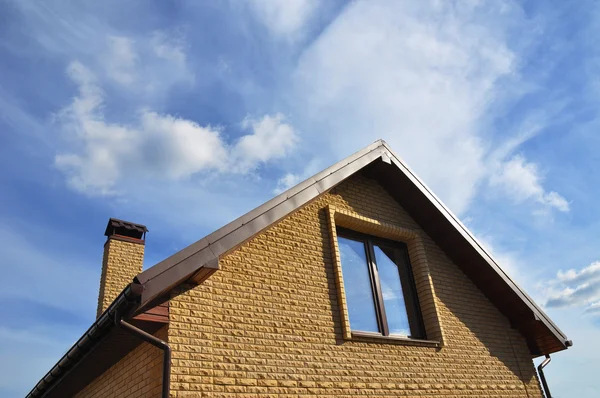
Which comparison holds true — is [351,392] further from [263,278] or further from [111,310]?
[111,310]

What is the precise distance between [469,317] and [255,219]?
461 cm

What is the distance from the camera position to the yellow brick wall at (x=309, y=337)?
5.20 meters

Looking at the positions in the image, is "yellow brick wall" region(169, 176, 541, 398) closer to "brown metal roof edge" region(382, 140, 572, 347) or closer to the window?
the window

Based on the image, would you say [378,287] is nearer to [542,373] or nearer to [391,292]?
[391,292]

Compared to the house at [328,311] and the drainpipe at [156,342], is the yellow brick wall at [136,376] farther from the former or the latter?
the drainpipe at [156,342]

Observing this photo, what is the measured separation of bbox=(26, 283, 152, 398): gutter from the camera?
4.50m

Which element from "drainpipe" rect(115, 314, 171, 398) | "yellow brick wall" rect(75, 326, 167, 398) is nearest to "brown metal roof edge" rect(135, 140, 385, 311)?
"drainpipe" rect(115, 314, 171, 398)

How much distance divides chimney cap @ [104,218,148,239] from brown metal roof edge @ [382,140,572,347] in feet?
21.0

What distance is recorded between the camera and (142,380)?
514 centimetres

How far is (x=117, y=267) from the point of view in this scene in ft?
34.4

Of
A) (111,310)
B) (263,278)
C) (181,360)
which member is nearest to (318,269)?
(263,278)

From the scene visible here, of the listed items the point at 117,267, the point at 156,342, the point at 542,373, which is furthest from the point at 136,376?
the point at 542,373

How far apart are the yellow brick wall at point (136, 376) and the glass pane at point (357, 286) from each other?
2.89 m

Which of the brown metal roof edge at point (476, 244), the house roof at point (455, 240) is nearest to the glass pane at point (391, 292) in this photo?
the house roof at point (455, 240)
